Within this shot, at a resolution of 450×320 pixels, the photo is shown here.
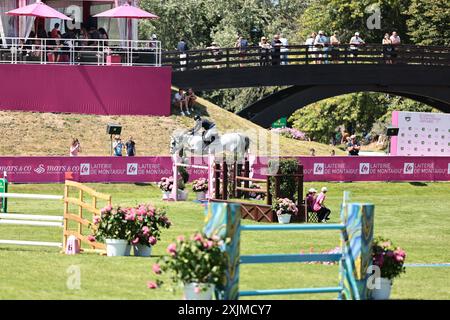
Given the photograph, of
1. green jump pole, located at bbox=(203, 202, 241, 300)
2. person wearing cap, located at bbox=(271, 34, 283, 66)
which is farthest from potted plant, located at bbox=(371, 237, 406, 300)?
person wearing cap, located at bbox=(271, 34, 283, 66)

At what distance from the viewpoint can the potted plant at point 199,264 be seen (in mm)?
14508

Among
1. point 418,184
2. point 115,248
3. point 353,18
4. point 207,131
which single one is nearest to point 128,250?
point 115,248

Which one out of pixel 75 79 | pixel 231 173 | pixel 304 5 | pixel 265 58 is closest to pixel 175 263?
pixel 231 173

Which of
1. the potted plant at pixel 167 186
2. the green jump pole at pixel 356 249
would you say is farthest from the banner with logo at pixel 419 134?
the green jump pole at pixel 356 249

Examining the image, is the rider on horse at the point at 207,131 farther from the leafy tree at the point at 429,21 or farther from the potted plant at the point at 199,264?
the leafy tree at the point at 429,21

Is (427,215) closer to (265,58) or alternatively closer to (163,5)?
(265,58)

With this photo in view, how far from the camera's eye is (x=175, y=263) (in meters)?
14.9

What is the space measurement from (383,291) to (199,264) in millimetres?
2965

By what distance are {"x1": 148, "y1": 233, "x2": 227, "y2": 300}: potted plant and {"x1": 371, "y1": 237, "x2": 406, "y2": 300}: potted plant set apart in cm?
262

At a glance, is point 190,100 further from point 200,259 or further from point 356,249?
point 200,259

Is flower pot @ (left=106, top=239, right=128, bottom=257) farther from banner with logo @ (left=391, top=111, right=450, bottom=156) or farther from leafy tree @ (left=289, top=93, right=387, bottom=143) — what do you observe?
leafy tree @ (left=289, top=93, right=387, bottom=143)

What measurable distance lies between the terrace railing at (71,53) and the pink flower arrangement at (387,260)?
35936 mm

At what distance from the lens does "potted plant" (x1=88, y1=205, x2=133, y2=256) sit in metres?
21.2
